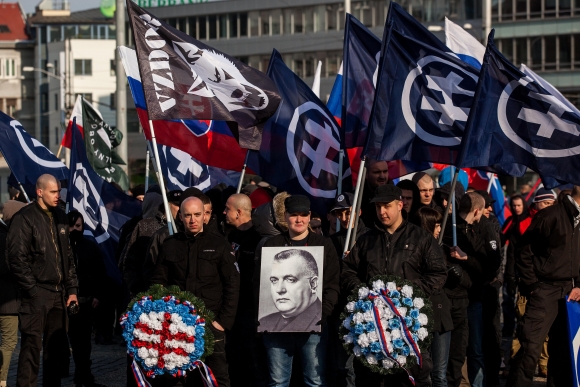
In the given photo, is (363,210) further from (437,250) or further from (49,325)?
(49,325)

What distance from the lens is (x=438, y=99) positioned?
9.24 metres

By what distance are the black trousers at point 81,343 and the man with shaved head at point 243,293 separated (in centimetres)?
153

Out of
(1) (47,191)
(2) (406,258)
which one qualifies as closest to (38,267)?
(1) (47,191)

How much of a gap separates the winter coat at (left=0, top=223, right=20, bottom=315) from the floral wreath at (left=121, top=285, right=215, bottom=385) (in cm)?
246

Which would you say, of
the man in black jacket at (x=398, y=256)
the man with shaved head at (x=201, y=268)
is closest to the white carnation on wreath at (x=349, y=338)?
the man in black jacket at (x=398, y=256)

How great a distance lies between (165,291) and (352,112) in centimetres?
310

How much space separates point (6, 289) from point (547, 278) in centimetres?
499

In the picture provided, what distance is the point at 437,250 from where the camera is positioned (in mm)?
7883

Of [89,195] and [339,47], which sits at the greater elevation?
[339,47]

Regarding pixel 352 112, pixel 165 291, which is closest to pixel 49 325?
pixel 165 291

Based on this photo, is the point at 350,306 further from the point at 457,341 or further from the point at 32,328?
the point at 32,328

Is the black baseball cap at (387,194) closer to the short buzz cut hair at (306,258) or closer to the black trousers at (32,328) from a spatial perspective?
the short buzz cut hair at (306,258)

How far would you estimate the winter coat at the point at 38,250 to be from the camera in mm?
9180

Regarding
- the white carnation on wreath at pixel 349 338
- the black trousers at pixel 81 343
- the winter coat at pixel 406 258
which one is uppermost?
the winter coat at pixel 406 258
